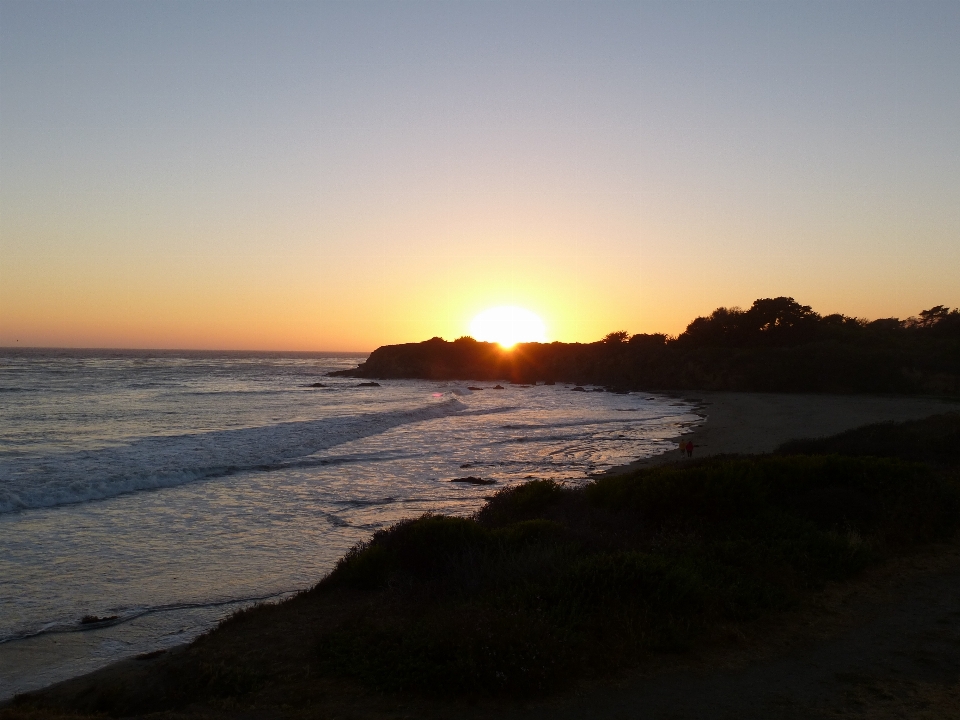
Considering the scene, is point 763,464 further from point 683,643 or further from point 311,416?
point 311,416

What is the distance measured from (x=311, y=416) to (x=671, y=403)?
26967 millimetres

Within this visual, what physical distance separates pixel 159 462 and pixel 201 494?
461 centimetres

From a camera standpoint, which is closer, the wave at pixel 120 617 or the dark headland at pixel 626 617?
the dark headland at pixel 626 617

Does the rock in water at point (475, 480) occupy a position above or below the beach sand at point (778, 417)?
below

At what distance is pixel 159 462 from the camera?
21156mm

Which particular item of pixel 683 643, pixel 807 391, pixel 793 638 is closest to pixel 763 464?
pixel 793 638

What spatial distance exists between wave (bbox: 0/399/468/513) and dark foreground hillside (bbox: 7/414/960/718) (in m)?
10.5

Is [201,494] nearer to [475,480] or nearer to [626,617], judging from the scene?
[475,480]

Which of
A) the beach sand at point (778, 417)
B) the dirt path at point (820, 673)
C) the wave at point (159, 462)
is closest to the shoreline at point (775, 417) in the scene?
the beach sand at point (778, 417)

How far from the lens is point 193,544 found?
42.1 ft

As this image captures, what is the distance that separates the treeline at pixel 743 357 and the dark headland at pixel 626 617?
44.6m

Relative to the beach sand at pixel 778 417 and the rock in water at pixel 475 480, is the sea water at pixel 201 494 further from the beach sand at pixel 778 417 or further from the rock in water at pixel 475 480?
the beach sand at pixel 778 417

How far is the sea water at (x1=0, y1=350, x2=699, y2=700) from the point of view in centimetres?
923

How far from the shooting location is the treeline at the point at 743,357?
5359cm
